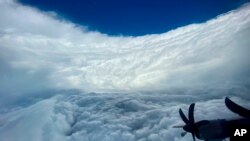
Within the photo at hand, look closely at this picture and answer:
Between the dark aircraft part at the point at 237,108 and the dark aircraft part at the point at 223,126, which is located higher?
the dark aircraft part at the point at 237,108

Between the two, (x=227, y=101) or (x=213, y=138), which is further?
(x=213, y=138)

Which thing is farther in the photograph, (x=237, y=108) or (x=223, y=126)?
(x=223, y=126)

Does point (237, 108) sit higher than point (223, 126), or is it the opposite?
point (237, 108)

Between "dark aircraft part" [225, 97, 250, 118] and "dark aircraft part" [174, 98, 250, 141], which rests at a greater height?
"dark aircraft part" [225, 97, 250, 118]

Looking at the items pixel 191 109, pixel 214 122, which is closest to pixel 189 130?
pixel 191 109

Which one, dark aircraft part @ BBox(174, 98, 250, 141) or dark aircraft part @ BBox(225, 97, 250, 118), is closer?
dark aircraft part @ BBox(225, 97, 250, 118)

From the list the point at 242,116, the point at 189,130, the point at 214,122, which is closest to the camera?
the point at 242,116

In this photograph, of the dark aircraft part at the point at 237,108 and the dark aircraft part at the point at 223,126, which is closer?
the dark aircraft part at the point at 237,108

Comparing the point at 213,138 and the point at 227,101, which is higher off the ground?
the point at 227,101

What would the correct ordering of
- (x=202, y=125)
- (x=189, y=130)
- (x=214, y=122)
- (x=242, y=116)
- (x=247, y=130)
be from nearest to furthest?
1. (x=247, y=130)
2. (x=242, y=116)
3. (x=214, y=122)
4. (x=202, y=125)
5. (x=189, y=130)

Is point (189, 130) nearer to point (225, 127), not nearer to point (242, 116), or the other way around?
point (225, 127)

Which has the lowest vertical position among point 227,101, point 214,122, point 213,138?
point 213,138
